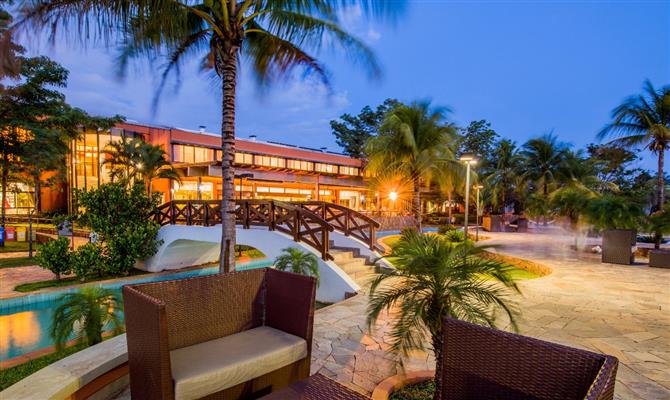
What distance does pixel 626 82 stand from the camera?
12119cm

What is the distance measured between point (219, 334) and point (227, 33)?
16.4 feet

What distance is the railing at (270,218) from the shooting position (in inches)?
301

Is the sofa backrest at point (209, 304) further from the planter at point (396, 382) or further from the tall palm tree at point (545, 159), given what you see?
the tall palm tree at point (545, 159)

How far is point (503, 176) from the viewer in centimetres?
2441

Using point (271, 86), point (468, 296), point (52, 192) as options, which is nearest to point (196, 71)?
point (271, 86)

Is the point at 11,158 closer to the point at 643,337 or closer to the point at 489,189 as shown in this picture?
the point at 643,337

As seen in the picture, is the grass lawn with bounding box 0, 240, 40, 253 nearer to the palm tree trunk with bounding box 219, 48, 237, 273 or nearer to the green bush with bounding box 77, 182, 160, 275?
the green bush with bounding box 77, 182, 160, 275

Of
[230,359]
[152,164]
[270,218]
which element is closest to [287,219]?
[270,218]

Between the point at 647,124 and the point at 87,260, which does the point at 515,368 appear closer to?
the point at 87,260

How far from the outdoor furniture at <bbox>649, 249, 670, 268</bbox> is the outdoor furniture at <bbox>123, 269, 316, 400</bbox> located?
10.1 meters

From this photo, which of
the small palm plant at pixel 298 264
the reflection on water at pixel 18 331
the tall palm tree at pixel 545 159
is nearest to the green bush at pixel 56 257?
the reflection on water at pixel 18 331

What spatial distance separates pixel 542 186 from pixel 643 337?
19.0 meters

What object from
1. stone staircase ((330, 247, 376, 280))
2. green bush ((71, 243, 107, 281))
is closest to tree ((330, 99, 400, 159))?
stone staircase ((330, 247, 376, 280))

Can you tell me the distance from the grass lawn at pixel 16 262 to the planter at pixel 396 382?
13966 mm
